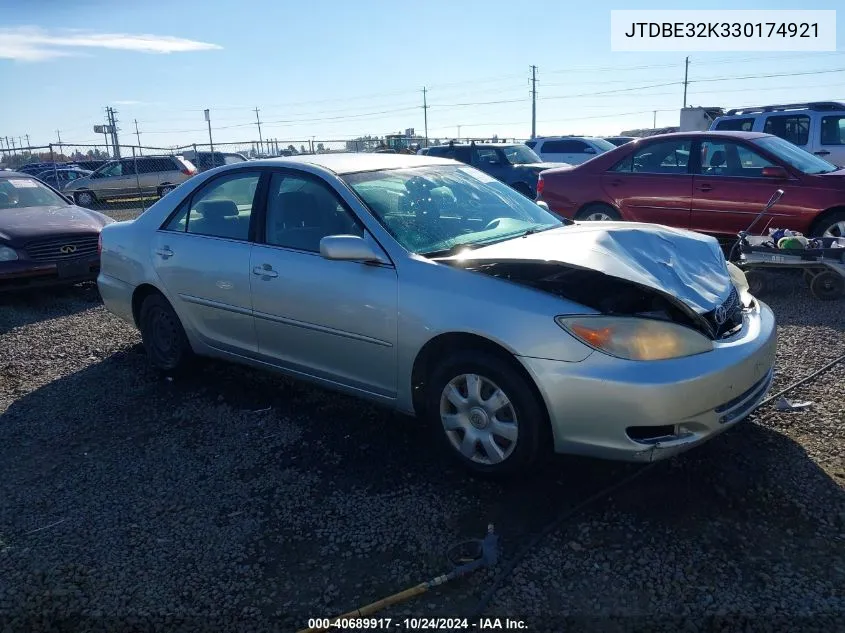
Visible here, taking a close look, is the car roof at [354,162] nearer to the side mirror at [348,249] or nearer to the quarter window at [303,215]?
the quarter window at [303,215]

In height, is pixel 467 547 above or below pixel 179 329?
below

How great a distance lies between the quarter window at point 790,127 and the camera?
39.1 ft

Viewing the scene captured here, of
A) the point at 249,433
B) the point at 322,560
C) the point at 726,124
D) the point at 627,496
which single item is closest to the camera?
the point at 322,560

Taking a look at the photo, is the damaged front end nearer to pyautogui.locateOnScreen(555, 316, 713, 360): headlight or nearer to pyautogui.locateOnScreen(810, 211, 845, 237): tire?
pyautogui.locateOnScreen(555, 316, 713, 360): headlight

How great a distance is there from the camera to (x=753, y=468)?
331 cm

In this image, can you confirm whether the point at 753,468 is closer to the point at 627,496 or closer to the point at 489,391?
the point at 627,496

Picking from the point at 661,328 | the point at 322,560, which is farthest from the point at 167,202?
the point at 661,328

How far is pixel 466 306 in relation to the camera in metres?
3.20

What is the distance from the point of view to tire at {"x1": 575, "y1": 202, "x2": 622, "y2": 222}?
27.1 ft

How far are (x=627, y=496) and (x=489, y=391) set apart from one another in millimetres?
804

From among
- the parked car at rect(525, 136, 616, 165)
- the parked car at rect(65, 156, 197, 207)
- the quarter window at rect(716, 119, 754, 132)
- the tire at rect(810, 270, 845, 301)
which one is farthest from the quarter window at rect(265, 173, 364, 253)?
the parked car at rect(65, 156, 197, 207)

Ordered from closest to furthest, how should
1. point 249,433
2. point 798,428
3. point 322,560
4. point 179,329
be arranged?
point 322,560 → point 798,428 → point 249,433 → point 179,329

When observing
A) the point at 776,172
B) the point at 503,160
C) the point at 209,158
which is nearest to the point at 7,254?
the point at 776,172

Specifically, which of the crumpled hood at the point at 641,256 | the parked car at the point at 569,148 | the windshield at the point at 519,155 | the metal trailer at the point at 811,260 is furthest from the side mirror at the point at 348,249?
the parked car at the point at 569,148
